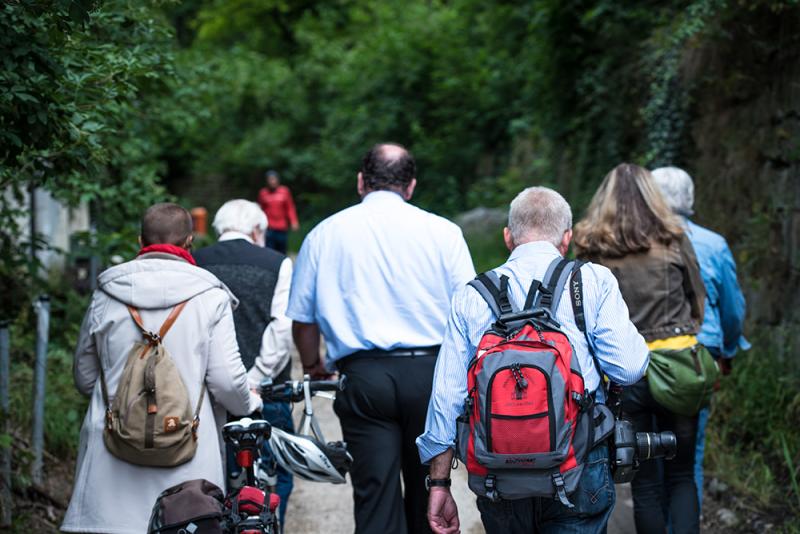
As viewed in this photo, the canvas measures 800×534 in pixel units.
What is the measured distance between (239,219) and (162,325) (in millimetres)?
1417

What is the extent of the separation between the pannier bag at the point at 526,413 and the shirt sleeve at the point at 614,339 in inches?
6.9

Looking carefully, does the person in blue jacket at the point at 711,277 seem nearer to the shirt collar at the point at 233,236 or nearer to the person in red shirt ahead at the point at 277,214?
the shirt collar at the point at 233,236

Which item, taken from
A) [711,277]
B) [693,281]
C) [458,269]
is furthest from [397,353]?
[711,277]

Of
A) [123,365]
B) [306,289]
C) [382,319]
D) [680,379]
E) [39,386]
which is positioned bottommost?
[39,386]

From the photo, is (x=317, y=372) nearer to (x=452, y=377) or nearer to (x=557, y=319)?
(x=452, y=377)

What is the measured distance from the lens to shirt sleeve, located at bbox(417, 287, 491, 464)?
11.0 feet

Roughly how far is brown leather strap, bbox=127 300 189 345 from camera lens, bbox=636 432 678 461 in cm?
178

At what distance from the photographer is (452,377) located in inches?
132

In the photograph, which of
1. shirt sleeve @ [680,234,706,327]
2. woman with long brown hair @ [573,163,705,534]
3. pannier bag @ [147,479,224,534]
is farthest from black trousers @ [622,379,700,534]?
pannier bag @ [147,479,224,534]

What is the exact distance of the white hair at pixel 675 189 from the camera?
16.6 feet

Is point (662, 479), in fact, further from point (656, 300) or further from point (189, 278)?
point (189, 278)

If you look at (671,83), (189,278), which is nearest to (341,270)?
(189,278)

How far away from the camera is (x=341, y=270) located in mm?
4297

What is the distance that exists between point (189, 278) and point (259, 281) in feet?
3.57
